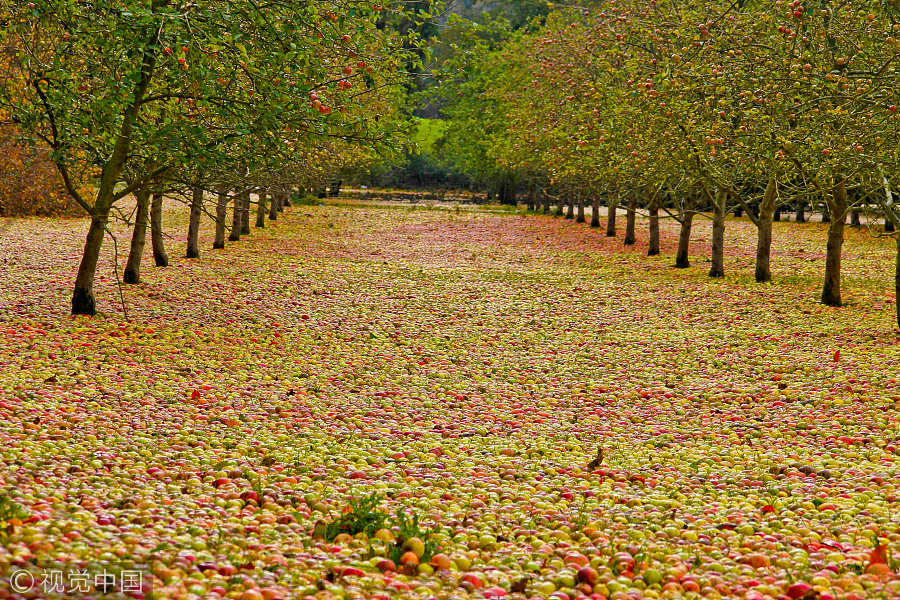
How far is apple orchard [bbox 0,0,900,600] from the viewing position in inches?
218

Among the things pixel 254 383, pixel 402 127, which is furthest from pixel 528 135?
pixel 254 383

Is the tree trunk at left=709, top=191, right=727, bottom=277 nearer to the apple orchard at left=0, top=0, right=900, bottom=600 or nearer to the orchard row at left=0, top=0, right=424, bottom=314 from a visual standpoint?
the apple orchard at left=0, top=0, right=900, bottom=600

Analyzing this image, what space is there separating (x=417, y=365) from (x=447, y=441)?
13.1 ft

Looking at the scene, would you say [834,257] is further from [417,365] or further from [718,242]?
[417,365]

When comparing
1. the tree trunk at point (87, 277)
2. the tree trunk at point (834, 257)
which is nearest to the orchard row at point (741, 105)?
the tree trunk at point (834, 257)

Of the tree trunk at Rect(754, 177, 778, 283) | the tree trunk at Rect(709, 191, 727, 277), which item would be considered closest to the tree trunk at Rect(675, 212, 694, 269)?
the tree trunk at Rect(709, 191, 727, 277)

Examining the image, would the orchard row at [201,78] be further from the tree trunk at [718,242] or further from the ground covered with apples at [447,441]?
the tree trunk at [718,242]

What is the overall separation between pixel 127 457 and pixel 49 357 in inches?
183

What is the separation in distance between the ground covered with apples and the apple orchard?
5 cm

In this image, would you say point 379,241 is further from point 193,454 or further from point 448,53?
point 193,454

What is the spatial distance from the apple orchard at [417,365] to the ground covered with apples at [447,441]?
0.05 meters

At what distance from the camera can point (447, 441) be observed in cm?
895

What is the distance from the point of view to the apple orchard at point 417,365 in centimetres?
554

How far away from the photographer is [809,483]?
754 centimetres
